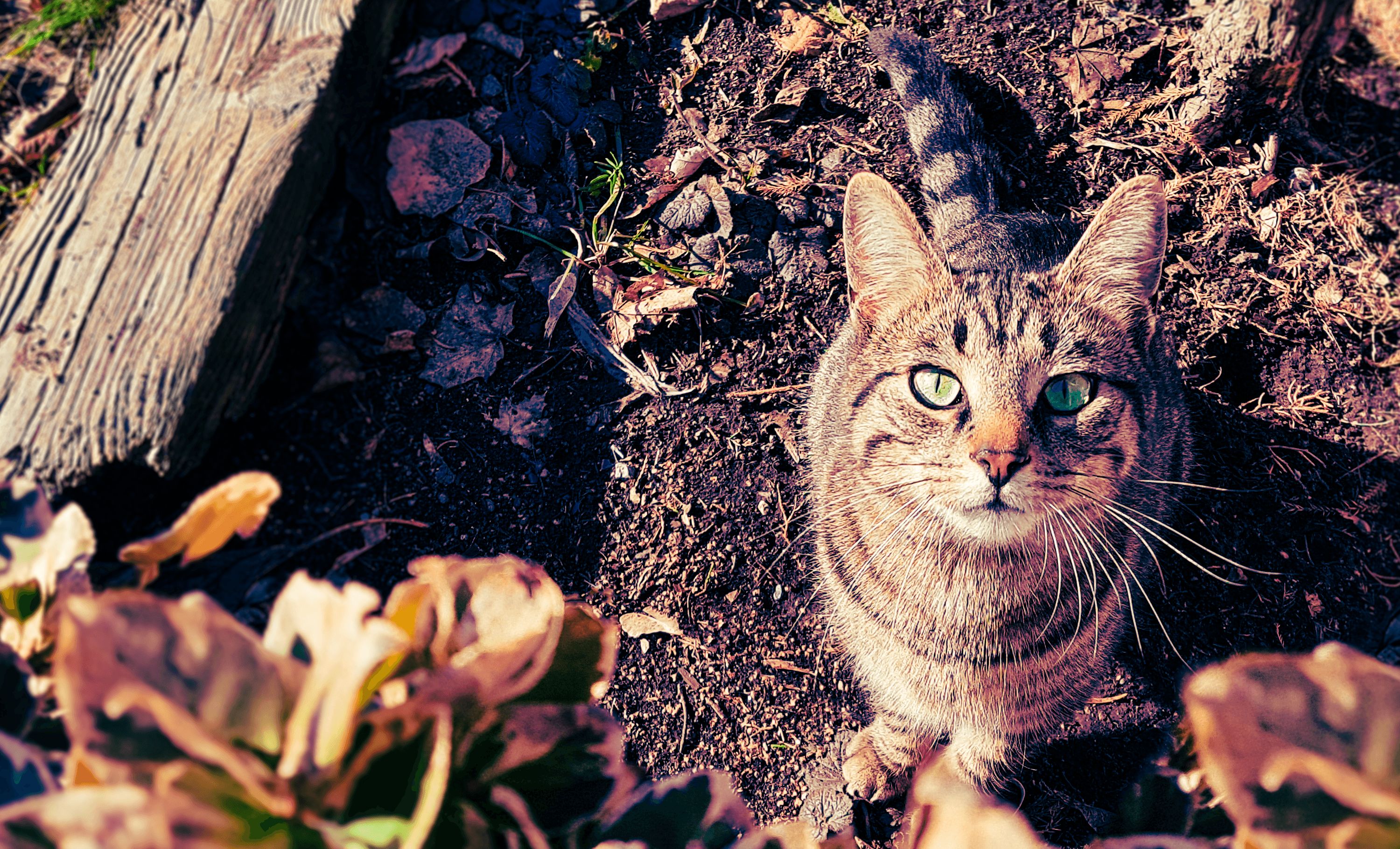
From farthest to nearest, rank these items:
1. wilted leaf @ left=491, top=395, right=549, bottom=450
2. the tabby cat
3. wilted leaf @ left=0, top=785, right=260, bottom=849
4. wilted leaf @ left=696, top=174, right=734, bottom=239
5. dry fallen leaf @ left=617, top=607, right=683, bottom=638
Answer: wilted leaf @ left=696, top=174, right=734, bottom=239 < wilted leaf @ left=491, top=395, right=549, bottom=450 < dry fallen leaf @ left=617, top=607, right=683, bottom=638 < the tabby cat < wilted leaf @ left=0, top=785, right=260, bottom=849

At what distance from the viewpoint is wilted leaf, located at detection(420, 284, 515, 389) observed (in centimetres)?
223

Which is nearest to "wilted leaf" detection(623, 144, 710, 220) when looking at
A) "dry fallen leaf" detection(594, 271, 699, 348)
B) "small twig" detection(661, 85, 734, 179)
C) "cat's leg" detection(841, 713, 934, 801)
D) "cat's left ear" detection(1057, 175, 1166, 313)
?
"small twig" detection(661, 85, 734, 179)

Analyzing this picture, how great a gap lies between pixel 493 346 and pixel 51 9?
1.65 metres

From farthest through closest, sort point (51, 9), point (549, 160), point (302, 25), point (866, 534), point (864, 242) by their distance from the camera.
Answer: point (549, 160) < point (51, 9) < point (302, 25) < point (866, 534) < point (864, 242)

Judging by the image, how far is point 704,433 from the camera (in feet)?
7.42

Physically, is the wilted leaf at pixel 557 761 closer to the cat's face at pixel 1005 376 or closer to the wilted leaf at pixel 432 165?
the cat's face at pixel 1005 376

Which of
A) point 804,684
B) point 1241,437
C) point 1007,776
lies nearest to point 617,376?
point 804,684

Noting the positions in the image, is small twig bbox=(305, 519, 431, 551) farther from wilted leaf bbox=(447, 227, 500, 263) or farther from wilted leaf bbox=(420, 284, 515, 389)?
wilted leaf bbox=(447, 227, 500, 263)

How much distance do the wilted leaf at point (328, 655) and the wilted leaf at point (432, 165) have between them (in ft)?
6.43

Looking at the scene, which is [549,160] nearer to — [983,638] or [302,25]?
[302,25]

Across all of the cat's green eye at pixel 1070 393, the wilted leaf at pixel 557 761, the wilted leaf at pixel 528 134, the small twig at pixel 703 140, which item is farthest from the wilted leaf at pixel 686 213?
the wilted leaf at pixel 557 761

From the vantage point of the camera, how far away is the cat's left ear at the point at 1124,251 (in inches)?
62.1

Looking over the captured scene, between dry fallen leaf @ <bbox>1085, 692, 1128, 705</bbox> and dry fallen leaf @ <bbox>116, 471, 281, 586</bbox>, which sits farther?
dry fallen leaf @ <bbox>1085, 692, 1128, 705</bbox>

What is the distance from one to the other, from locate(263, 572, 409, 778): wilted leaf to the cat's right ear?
1385 millimetres
